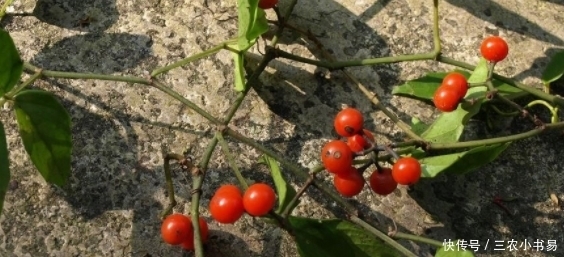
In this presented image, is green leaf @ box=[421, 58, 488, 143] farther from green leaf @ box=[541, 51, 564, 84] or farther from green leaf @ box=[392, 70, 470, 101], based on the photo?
green leaf @ box=[541, 51, 564, 84]

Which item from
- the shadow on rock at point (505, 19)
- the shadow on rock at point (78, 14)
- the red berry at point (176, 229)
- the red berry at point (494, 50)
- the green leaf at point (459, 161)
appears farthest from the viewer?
the shadow on rock at point (505, 19)

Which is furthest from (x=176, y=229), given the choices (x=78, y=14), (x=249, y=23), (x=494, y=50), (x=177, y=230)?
(x=494, y=50)

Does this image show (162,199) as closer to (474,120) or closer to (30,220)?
(30,220)

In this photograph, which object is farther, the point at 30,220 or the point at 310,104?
the point at 310,104

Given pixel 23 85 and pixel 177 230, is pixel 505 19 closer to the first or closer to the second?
pixel 177 230

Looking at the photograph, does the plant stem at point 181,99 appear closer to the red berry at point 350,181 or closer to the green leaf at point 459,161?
the red berry at point 350,181

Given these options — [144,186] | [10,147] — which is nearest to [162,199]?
[144,186]

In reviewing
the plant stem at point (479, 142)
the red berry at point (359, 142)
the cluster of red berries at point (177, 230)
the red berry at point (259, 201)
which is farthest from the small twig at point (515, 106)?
the cluster of red berries at point (177, 230)

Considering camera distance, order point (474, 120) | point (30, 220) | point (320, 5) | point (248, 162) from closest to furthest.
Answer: point (30, 220), point (248, 162), point (474, 120), point (320, 5)
